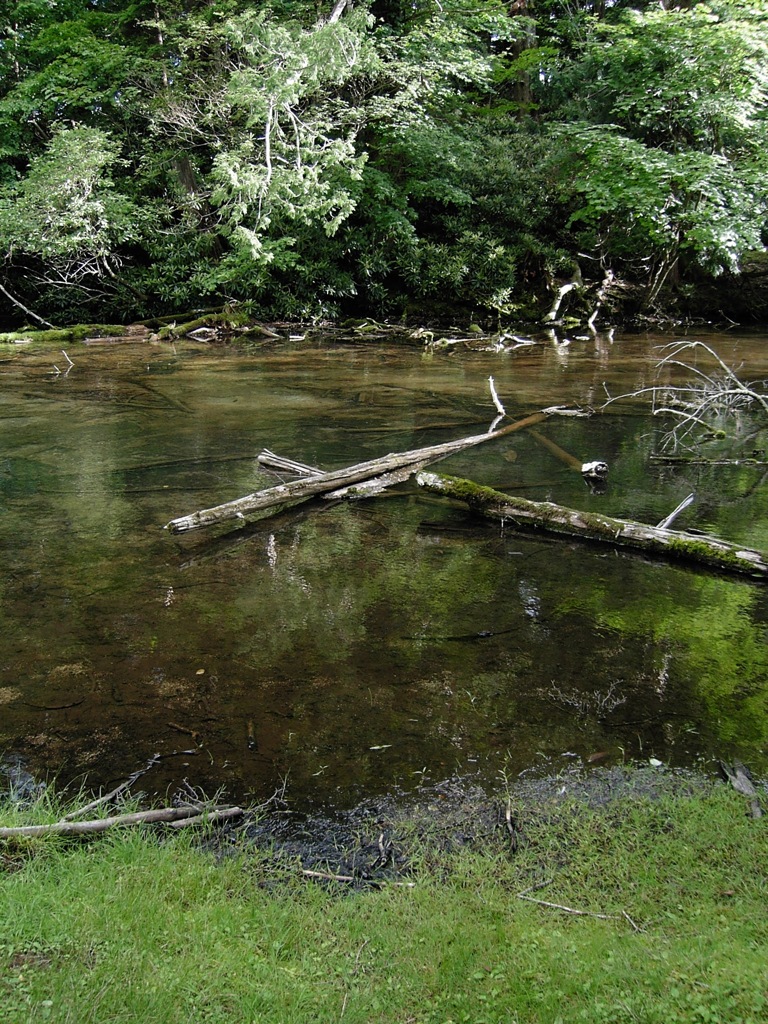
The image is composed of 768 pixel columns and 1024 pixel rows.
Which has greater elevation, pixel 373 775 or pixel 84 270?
pixel 84 270

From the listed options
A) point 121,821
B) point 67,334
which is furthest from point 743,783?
point 67,334

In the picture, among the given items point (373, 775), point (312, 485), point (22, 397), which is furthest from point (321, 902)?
point (22, 397)

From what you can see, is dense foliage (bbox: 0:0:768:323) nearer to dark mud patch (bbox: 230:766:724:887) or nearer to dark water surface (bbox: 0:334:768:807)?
dark water surface (bbox: 0:334:768:807)

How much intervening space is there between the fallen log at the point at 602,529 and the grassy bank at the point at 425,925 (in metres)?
2.24

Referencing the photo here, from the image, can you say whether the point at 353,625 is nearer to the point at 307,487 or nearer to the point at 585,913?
the point at 307,487

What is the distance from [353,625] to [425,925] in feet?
7.14

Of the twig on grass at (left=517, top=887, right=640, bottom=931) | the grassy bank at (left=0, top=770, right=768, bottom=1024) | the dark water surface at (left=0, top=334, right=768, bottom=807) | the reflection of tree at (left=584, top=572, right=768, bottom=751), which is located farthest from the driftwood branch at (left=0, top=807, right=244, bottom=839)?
the reflection of tree at (left=584, top=572, right=768, bottom=751)

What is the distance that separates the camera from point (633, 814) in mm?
2773

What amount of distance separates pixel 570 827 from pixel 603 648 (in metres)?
1.45

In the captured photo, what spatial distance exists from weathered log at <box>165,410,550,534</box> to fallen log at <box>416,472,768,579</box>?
60 centimetres

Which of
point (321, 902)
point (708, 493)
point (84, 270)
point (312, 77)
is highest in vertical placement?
point (312, 77)

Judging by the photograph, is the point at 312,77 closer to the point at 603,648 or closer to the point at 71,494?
the point at 71,494

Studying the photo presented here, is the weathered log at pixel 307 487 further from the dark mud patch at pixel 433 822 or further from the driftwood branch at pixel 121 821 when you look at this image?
the dark mud patch at pixel 433 822

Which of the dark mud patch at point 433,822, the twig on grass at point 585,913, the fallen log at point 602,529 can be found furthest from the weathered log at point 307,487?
the twig on grass at point 585,913
